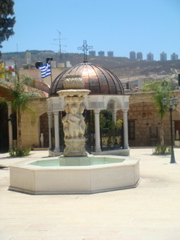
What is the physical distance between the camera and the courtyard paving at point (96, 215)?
7.20 m

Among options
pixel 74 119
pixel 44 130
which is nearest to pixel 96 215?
pixel 74 119

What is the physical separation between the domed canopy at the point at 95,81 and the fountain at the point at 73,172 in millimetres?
8289

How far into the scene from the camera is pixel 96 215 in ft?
28.4

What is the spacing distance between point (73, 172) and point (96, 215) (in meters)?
2.64

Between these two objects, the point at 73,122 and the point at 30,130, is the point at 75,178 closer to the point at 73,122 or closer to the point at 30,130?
the point at 73,122

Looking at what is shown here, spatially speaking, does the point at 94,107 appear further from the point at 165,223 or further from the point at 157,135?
the point at 165,223

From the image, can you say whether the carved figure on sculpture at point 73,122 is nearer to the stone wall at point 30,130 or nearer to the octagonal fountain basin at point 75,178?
the octagonal fountain basin at point 75,178

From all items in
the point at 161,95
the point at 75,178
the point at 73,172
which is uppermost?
the point at 161,95

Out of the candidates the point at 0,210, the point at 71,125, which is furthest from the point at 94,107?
the point at 0,210

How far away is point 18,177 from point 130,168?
322cm

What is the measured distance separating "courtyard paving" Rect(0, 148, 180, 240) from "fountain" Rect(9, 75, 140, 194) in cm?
32

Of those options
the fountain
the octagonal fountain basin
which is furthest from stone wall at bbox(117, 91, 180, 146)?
the octagonal fountain basin

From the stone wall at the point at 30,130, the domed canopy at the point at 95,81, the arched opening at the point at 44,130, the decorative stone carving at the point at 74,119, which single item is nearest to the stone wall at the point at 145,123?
the arched opening at the point at 44,130

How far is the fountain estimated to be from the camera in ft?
36.8
